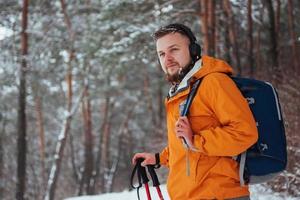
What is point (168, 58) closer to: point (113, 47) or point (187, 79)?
point (187, 79)

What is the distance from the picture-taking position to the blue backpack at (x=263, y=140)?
2.55 metres

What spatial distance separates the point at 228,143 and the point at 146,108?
33.8 metres

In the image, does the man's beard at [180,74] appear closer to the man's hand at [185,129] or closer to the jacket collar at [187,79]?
the jacket collar at [187,79]

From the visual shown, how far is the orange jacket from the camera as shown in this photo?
2490 mm

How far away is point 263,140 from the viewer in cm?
256

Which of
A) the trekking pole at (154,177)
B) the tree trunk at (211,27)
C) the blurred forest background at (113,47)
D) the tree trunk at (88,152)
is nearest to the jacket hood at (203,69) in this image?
the trekking pole at (154,177)

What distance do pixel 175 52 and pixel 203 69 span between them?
25 centimetres

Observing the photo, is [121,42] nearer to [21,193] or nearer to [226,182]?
[21,193]

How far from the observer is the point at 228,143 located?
2.49 metres

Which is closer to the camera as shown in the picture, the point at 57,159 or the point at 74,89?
the point at 57,159

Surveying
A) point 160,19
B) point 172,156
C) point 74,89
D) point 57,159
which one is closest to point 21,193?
point 57,159

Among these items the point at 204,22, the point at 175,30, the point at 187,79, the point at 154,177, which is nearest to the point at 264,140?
the point at 187,79

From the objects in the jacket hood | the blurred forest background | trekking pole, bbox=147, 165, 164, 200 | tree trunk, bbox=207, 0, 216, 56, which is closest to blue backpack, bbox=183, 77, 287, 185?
the jacket hood

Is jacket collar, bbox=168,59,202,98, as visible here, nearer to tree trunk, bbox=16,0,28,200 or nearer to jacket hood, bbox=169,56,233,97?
jacket hood, bbox=169,56,233,97
